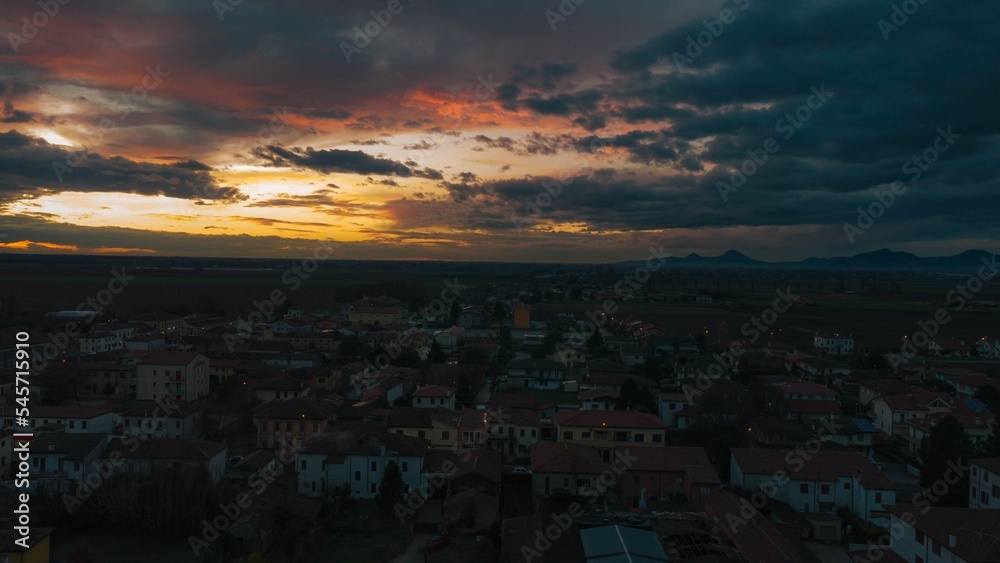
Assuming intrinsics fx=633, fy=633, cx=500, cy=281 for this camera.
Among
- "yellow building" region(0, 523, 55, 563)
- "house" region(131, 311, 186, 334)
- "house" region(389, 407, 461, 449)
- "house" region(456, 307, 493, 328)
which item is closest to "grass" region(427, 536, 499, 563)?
"house" region(389, 407, 461, 449)

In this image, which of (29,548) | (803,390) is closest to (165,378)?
(29,548)

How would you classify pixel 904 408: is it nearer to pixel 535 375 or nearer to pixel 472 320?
pixel 535 375

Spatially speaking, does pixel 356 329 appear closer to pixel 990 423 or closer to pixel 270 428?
pixel 270 428

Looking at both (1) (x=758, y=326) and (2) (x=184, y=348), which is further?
(1) (x=758, y=326)

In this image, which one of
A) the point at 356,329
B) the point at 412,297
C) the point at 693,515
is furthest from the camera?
the point at 412,297

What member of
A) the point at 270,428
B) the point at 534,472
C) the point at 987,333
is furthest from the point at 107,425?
the point at 987,333

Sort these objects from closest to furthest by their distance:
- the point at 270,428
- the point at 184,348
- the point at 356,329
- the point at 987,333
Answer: the point at 270,428 < the point at 184,348 < the point at 356,329 < the point at 987,333
